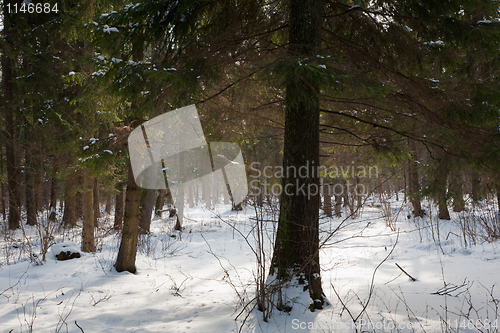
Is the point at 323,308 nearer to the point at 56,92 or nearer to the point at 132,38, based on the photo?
the point at 132,38

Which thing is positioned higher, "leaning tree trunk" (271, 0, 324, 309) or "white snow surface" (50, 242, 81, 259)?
"leaning tree trunk" (271, 0, 324, 309)

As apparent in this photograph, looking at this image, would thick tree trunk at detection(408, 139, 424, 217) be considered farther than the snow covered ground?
Yes

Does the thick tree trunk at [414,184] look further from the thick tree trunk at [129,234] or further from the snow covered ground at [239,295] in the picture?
the thick tree trunk at [129,234]

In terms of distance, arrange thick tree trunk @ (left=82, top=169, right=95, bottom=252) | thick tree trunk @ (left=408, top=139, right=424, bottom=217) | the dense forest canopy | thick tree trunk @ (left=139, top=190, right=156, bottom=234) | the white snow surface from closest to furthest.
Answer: the dense forest canopy
the white snow surface
thick tree trunk @ (left=82, top=169, right=95, bottom=252)
thick tree trunk @ (left=139, top=190, right=156, bottom=234)
thick tree trunk @ (left=408, top=139, right=424, bottom=217)

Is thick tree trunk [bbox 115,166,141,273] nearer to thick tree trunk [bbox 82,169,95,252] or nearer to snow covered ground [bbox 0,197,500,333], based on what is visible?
snow covered ground [bbox 0,197,500,333]

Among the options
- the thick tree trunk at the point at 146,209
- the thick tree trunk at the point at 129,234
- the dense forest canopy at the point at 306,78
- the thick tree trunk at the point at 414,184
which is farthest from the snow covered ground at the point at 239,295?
the thick tree trunk at the point at 414,184

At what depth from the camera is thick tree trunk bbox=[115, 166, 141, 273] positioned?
5.77 metres

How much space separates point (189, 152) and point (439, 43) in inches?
222

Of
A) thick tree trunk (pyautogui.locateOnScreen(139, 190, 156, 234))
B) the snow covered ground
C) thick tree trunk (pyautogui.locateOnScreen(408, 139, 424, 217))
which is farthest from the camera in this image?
thick tree trunk (pyautogui.locateOnScreen(408, 139, 424, 217))

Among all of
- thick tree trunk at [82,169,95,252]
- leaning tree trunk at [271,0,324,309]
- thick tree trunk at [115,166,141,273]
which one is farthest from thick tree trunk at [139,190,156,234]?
leaning tree trunk at [271,0,324,309]

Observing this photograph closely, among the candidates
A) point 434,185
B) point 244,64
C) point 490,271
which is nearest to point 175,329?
point 244,64

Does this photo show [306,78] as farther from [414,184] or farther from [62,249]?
[414,184]

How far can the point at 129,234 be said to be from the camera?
580 cm

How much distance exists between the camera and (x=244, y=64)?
4914 mm
